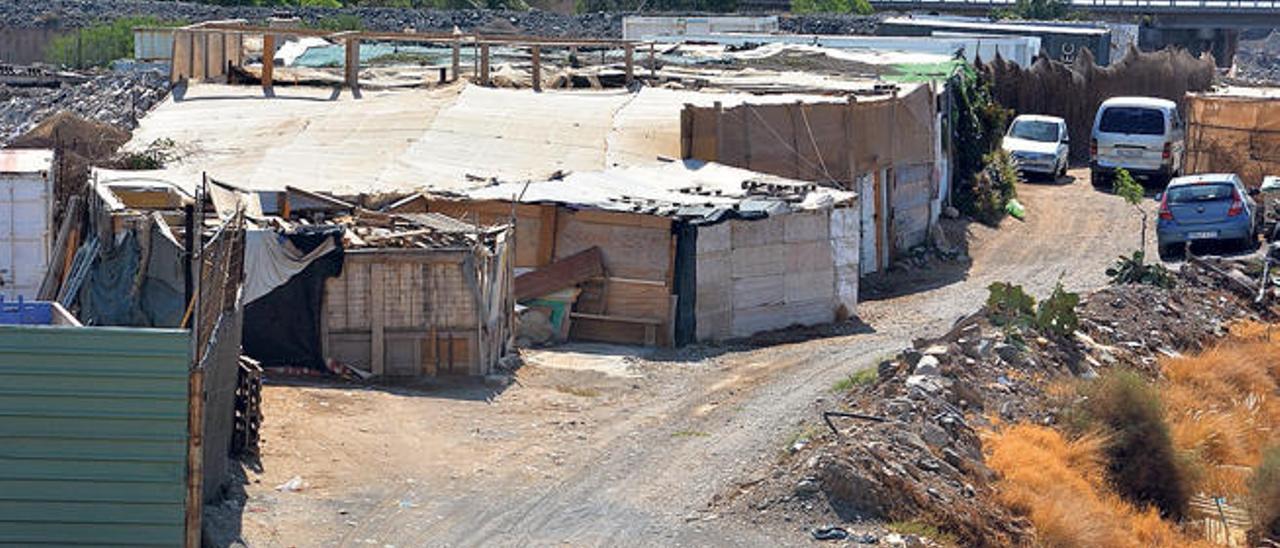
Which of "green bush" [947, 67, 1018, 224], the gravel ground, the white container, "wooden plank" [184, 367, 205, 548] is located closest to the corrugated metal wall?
"wooden plank" [184, 367, 205, 548]

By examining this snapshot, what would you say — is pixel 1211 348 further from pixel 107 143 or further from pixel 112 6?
pixel 112 6

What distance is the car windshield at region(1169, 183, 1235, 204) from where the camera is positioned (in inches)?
1198

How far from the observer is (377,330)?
68.0 feet

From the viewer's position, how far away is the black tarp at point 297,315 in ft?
67.4

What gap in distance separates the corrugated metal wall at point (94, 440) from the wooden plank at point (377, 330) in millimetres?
7462

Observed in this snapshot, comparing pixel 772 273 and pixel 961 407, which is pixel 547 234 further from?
pixel 961 407

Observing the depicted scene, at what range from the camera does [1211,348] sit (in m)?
26.4

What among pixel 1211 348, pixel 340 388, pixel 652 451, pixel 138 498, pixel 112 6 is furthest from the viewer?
pixel 112 6

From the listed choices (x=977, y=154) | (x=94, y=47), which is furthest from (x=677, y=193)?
(x=94, y=47)

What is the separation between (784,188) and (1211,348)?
541 centimetres

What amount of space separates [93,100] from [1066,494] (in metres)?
18.1

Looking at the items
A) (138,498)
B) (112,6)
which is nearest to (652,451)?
(138,498)

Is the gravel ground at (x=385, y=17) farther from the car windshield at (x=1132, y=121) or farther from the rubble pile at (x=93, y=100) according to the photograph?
the rubble pile at (x=93, y=100)

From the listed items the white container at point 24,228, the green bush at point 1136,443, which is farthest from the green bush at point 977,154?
the white container at point 24,228
